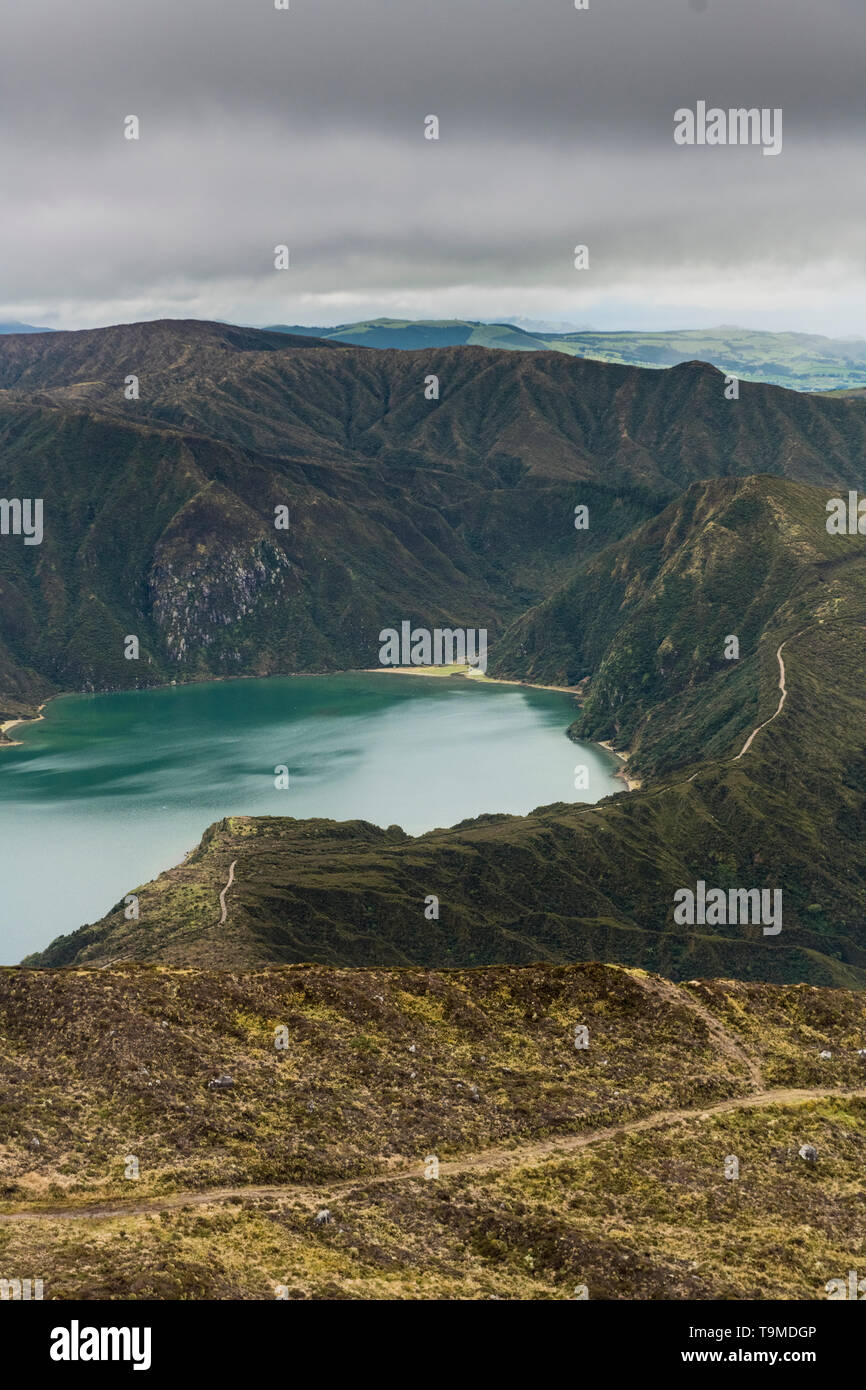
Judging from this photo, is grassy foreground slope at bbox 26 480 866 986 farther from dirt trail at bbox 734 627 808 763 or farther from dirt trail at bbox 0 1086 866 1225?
dirt trail at bbox 0 1086 866 1225

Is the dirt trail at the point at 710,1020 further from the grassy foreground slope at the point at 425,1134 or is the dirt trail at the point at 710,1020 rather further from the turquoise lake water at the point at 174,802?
the turquoise lake water at the point at 174,802

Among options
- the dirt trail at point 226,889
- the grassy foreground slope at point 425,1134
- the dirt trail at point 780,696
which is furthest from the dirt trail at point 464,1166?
the dirt trail at point 780,696

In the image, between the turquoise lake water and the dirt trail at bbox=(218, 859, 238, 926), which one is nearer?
the dirt trail at bbox=(218, 859, 238, 926)

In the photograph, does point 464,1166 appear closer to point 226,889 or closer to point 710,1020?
point 710,1020

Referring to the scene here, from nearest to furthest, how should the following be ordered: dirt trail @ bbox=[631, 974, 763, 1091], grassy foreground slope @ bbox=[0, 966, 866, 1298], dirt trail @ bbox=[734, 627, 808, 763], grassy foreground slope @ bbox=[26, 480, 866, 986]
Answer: grassy foreground slope @ bbox=[0, 966, 866, 1298]
dirt trail @ bbox=[631, 974, 763, 1091]
grassy foreground slope @ bbox=[26, 480, 866, 986]
dirt trail @ bbox=[734, 627, 808, 763]

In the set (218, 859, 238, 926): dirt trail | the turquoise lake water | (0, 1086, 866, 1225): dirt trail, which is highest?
(0, 1086, 866, 1225): dirt trail

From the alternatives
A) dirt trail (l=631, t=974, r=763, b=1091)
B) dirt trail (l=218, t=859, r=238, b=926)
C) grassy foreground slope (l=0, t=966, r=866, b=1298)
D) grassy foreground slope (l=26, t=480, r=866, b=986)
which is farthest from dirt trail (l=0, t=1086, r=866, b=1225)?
dirt trail (l=218, t=859, r=238, b=926)

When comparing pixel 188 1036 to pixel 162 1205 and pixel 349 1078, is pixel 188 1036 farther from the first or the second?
pixel 162 1205
